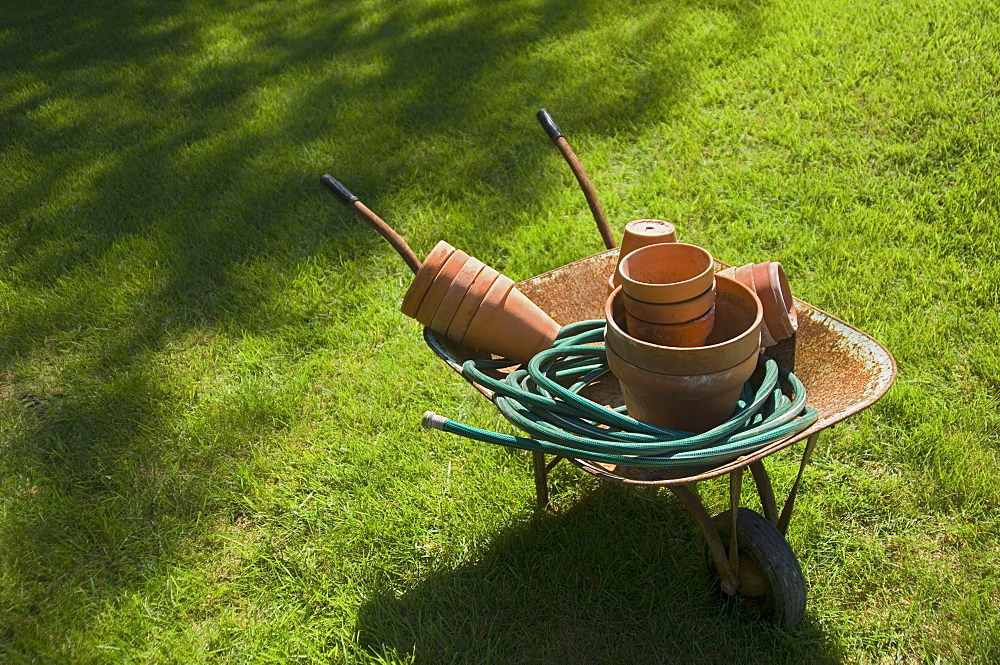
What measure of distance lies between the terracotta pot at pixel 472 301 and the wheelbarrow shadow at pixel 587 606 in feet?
2.46

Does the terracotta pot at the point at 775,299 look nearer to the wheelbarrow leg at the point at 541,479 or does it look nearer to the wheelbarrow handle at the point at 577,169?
the wheelbarrow handle at the point at 577,169

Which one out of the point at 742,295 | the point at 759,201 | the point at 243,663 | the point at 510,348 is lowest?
the point at 243,663

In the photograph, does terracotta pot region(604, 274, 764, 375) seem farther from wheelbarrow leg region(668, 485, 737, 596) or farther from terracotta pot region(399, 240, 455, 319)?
terracotta pot region(399, 240, 455, 319)

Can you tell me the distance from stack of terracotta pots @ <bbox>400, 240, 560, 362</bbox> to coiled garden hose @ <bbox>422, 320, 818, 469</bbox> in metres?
0.06

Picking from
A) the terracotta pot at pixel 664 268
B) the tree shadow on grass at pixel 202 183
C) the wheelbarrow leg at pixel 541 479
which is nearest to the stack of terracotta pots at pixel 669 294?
the terracotta pot at pixel 664 268

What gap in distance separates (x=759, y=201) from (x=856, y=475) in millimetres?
1470

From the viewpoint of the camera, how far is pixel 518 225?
354 centimetres

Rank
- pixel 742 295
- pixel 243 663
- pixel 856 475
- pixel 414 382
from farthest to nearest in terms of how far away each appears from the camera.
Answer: pixel 414 382 → pixel 856 475 → pixel 243 663 → pixel 742 295

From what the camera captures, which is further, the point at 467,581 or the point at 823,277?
the point at 823,277

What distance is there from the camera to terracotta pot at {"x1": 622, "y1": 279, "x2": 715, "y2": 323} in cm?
154

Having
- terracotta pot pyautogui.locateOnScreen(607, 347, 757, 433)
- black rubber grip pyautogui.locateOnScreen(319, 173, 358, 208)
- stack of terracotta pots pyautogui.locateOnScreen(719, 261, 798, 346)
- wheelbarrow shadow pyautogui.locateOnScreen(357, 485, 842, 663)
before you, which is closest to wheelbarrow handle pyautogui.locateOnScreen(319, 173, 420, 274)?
black rubber grip pyautogui.locateOnScreen(319, 173, 358, 208)

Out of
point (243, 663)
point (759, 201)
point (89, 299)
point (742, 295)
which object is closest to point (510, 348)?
point (742, 295)

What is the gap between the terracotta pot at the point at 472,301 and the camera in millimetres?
1858

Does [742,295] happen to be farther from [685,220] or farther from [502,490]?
[685,220]
